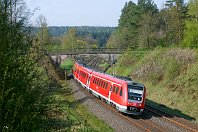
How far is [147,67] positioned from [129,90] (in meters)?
18.0

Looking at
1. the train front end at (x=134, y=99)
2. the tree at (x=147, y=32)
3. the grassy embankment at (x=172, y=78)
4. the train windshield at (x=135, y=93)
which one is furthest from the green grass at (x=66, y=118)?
the tree at (x=147, y=32)

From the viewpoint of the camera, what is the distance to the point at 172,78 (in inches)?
1351

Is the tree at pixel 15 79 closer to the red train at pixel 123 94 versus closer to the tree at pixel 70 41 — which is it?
the red train at pixel 123 94

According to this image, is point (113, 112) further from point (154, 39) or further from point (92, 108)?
point (154, 39)

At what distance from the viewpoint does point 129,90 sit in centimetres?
2348

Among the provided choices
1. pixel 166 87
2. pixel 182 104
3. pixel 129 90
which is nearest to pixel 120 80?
pixel 129 90

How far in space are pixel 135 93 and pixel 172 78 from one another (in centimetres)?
1161

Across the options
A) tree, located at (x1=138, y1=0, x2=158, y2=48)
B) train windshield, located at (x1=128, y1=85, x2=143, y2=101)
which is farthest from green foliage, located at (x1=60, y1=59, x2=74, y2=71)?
train windshield, located at (x1=128, y1=85, x2=143, y2=101)

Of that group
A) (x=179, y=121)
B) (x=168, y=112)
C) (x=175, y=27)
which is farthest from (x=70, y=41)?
(x=179, y=121)

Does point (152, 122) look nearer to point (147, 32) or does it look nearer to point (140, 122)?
point (140, 122)

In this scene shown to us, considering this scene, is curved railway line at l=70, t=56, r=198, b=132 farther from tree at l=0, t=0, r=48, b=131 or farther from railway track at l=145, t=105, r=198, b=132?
tree at l=0, t=0, r=48, b=131

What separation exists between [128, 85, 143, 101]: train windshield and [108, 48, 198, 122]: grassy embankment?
433 cm

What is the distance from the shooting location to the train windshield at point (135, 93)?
2342 centimetres

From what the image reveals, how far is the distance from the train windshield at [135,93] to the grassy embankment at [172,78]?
4332 mm
